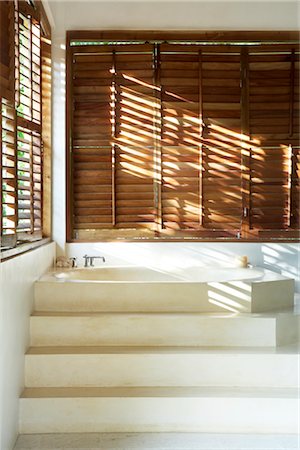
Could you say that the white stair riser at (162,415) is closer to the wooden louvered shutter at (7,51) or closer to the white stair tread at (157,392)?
the white stair tread at (157,392)

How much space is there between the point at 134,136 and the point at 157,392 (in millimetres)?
2289

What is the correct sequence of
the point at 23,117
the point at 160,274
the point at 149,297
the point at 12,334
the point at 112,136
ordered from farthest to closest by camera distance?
the point at 112,136, the point at 160,274, the point at 23,117, the point at 149,297, the point at 12,334

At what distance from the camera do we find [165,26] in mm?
4473

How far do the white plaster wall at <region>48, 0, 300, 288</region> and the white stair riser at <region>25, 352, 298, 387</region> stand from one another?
158cm

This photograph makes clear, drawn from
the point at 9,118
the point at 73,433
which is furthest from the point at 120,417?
the point at 9,118

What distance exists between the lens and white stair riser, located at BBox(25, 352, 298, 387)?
2.93 m

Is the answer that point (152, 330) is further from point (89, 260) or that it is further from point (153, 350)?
point (89, 260)

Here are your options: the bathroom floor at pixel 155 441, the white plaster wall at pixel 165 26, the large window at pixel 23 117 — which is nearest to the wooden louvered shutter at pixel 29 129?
the large window at pixel 23 117

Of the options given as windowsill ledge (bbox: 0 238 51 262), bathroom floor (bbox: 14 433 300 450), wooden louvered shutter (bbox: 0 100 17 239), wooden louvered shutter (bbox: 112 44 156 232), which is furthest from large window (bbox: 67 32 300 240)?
bathroom floor (bbox: 14 433 300 450)

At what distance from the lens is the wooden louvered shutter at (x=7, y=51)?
103 inches

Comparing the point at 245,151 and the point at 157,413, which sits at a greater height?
the point at 245,151

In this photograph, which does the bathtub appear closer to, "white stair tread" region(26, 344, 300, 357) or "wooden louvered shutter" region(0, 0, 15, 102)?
"white stair tread" region(26, 344, 300, 357)

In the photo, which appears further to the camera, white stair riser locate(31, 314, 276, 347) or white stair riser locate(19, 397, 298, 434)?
white stair riser locate(31, 314, 276, 347)

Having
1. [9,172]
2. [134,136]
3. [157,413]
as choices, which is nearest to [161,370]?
[157,413]
